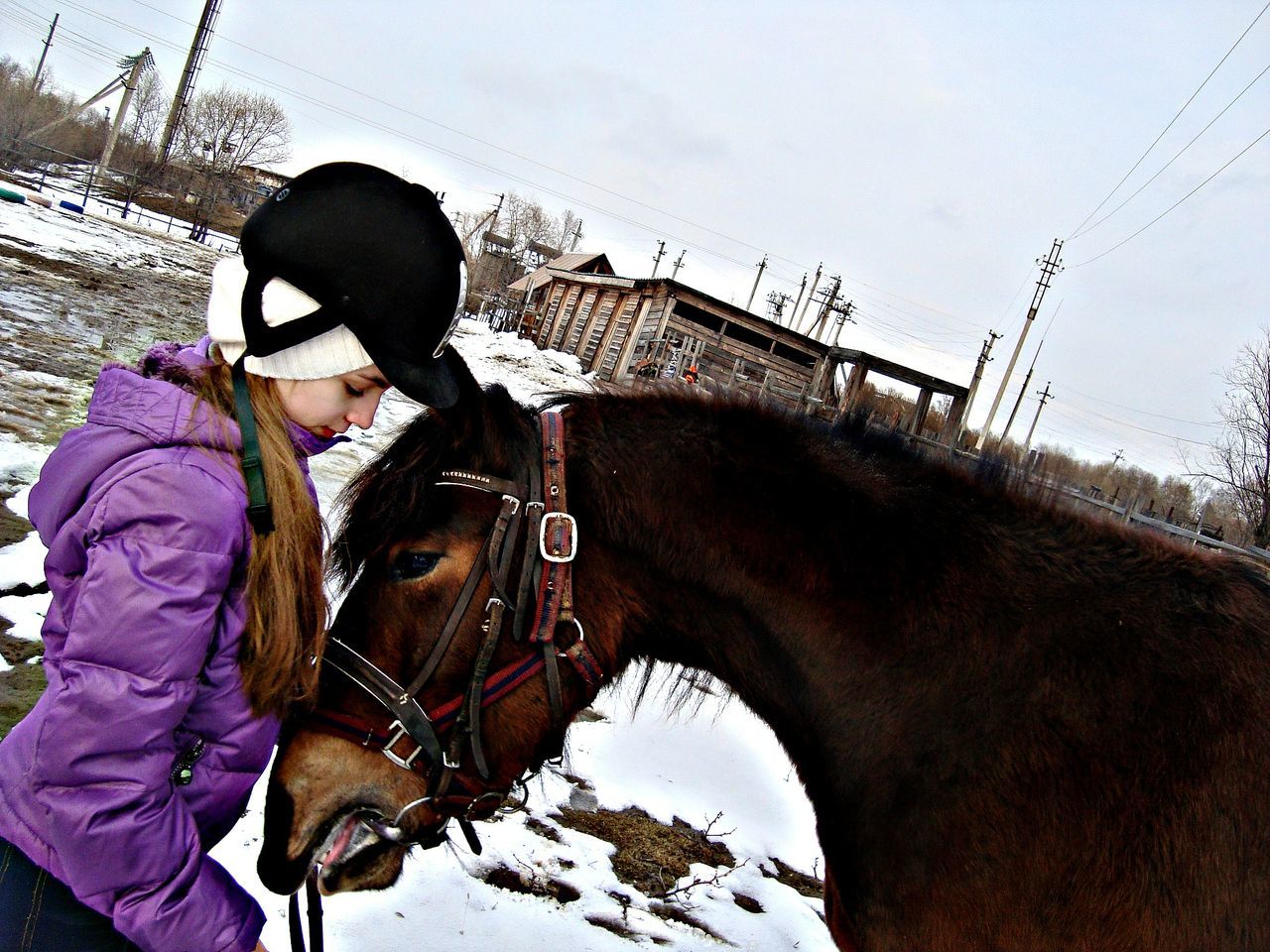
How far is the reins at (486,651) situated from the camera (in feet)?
5.47

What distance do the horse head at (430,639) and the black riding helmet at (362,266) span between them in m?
0.26

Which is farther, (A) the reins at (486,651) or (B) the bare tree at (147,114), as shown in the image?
(B) the bare tree at (147,114)

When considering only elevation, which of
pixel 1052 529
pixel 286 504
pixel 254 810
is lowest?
pixel 254 810

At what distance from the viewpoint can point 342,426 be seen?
62.2 inches

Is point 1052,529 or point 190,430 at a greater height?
point 1052,529

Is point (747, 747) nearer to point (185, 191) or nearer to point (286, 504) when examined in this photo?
point (286, 504)

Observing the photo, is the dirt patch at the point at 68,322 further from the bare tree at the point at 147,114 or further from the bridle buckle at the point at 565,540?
the bare tree at the point at 147,114

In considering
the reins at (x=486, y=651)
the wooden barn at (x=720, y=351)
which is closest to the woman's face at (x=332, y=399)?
the reins at (x=486, y=651)

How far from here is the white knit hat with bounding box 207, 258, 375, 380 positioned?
4.58ft

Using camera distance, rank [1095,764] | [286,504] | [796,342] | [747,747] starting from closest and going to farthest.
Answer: [286,504]
[1095,764]
[747,747]
[796,342]

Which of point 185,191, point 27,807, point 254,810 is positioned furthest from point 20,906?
point 185,191

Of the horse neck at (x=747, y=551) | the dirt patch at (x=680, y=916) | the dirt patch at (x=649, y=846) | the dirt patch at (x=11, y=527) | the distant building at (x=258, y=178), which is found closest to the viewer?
the horse neck at (x=747, y=551)

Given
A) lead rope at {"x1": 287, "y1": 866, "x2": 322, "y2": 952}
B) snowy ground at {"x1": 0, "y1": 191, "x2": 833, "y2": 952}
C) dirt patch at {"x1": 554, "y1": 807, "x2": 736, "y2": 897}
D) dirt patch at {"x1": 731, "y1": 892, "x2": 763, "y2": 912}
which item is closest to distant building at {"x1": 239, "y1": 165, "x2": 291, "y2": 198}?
snowy ground at {"x1": 0, "y1": 191, "x2": 833, "y2": 952}

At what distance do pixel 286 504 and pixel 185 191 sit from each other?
152 feet
